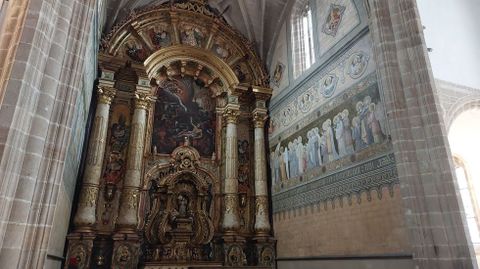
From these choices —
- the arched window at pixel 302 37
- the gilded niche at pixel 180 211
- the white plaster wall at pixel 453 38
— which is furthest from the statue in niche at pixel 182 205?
the white plaster wall at pixel 453 38

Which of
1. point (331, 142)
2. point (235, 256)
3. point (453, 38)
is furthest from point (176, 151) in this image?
point (453, 38)

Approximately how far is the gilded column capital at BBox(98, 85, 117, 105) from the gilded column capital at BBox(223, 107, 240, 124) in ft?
12.1

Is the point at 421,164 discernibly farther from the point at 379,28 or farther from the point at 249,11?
the point at 249,11

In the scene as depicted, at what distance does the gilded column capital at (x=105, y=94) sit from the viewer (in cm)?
1093

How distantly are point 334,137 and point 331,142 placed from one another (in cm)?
16

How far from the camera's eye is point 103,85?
11.0 m

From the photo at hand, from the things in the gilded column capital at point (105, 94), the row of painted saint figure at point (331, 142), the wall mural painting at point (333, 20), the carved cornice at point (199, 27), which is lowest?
the row of painted saint figure at point (331, 142)

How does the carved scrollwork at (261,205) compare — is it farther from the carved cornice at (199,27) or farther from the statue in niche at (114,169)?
the statue in niche at (114,169)

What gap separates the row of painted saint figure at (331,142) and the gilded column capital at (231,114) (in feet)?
5.78

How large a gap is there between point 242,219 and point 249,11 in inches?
299

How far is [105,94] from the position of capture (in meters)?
11.0

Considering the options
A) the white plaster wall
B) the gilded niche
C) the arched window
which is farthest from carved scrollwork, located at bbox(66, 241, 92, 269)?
the white plaster wall

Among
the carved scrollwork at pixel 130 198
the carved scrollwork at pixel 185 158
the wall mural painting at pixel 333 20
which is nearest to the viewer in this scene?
the wall mural painting at pixel 333 20

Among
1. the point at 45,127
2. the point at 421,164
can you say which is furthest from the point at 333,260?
the point at 45,127
